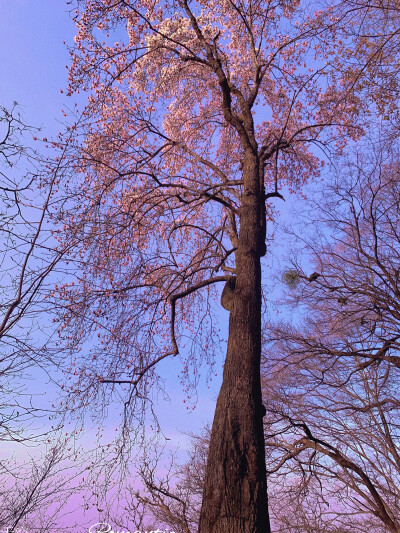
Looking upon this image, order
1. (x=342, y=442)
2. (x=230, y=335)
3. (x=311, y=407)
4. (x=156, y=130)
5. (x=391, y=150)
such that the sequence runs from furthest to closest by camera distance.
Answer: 1. (x=342, y=442)
2. (x=311, y=407)
3. (x=156, y=130)
4. (x=391, y=150)
5. (x=230, y=335)

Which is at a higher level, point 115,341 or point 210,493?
point 115,341

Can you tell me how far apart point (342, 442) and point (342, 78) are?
6639 millimetres

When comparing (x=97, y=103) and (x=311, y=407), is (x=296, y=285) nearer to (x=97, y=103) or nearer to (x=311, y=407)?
(x=311, y=407)

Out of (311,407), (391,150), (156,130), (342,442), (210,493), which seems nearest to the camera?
(210,493)

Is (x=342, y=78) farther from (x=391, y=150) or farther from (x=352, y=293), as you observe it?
(x=352, y=293)

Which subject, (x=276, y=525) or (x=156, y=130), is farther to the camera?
(x=276, y=525)

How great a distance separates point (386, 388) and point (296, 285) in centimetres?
290

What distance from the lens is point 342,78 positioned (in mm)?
5355

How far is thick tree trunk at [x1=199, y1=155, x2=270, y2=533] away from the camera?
8.30ft

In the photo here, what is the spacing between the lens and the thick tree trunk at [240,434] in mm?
2531

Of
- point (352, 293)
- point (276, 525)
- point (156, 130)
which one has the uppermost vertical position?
point (156, 130)

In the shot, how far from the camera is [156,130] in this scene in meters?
5.76

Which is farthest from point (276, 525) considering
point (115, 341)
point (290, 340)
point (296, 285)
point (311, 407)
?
point (115, 341)

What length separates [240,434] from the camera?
9.45 feet
